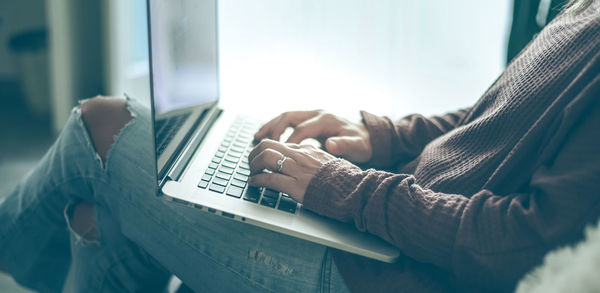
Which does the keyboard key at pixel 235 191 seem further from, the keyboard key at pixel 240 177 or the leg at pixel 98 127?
the leg at pixel 98 127

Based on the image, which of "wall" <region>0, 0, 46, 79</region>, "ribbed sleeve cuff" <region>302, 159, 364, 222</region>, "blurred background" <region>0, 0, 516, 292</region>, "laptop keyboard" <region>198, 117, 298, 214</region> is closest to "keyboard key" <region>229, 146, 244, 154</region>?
"laptop keyboard" <region>198, 117, 298, 214</region>

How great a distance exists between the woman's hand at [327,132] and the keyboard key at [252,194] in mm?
168

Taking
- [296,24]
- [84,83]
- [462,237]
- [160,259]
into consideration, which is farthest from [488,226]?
[84,83]

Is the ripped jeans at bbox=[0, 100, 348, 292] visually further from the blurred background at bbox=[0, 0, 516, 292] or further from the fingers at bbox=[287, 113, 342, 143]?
the blurred background at bbox=[0, 0, 516, 292]

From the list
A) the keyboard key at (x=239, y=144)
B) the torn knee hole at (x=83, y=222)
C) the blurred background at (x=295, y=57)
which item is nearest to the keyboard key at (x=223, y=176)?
the keyboard key at (x=239, y=144)

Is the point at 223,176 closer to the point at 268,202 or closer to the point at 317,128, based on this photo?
the point at 268,202

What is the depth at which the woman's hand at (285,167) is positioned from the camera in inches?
24.5

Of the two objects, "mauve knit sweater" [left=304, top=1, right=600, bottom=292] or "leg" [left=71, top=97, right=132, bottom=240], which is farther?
"leg" [left=71, top=97, right=132, bottom=240]

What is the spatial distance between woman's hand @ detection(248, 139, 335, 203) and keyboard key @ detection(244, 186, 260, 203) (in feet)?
0.05

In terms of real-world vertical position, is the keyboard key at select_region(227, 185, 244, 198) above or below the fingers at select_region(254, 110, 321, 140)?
below

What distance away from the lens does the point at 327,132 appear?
0.86m

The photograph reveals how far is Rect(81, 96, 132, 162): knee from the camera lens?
736mm

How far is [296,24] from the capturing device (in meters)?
1.82

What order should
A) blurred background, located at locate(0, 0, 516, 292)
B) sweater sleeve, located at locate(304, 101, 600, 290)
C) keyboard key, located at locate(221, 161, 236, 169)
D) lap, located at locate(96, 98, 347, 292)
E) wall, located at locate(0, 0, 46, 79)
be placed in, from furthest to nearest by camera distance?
wall, located at locate(0, 0, 46, 79) → blurred background, located at locate(0, 0, 516, 292) → keyboard key, located at locate(221, 161, 236, 169) → lap, located at locate(96, 98, 347, 292) → sweater sleeve, located at locate(304, 101, 600, 290)
